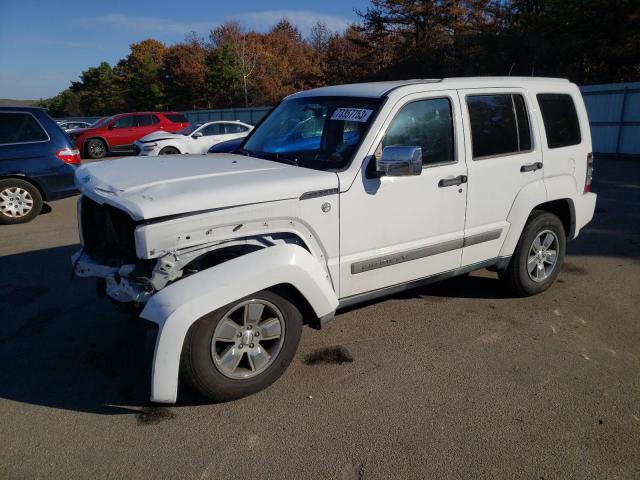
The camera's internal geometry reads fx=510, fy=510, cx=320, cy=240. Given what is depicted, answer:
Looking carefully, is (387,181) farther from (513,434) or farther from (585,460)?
(585,460)

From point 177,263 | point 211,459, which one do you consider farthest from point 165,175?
point 211,459

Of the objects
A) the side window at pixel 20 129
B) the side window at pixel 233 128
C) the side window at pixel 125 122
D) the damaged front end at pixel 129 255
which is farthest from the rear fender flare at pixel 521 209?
the side window at pixel 125 122

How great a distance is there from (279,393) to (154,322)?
99cm

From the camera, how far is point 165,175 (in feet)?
11.0

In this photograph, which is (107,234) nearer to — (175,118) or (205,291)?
(205,291)

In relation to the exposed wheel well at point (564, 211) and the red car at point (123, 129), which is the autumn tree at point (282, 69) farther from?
the exposed wheel well at point (564, 211)

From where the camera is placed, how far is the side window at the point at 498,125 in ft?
13.7

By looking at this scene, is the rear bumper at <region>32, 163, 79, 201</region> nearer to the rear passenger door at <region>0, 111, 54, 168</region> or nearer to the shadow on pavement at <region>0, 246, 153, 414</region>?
the rear passenger door at <region>0, 111, 54, 168</region>

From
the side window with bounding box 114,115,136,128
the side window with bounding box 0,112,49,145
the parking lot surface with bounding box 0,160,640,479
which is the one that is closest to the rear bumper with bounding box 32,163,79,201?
the side window with bounding box 0,112,49,145

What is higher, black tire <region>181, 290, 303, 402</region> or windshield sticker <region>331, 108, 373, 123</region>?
windshield sticker <region>331, 108, 373, 123</region>

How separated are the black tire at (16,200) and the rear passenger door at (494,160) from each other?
7222 millimetres

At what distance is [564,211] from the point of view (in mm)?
5066

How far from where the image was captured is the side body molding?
283 centimetres

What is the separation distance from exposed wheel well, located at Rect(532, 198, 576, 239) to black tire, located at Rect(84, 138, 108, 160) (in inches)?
723
